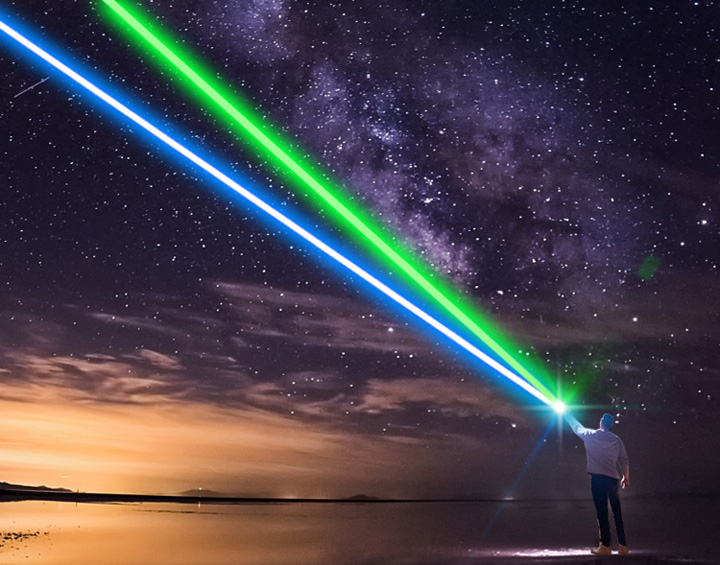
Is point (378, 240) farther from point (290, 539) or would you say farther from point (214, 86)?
point (290, 539)

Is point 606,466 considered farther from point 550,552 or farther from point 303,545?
point 303,545

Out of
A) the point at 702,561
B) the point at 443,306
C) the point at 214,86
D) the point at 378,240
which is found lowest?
the point at 702,561

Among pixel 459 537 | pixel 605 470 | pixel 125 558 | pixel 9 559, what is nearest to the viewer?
pixel 9 559

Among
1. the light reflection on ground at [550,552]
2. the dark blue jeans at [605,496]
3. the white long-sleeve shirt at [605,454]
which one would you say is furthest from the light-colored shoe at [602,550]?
the white long-sleeve shirt at [605,454]

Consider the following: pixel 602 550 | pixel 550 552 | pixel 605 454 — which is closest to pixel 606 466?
pixel 605 454

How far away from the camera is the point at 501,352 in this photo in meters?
→ 10.7

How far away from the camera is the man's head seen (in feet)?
25.8

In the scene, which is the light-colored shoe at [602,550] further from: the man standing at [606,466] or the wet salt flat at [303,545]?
the man standing at [606,466]

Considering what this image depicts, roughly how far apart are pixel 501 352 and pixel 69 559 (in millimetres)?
6479

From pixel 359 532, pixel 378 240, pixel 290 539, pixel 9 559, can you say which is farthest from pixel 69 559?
pixel 378 240

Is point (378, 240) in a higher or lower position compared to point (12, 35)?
lower

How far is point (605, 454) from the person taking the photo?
7793 millimetres

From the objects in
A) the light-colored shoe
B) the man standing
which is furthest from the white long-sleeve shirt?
the light-colored shoe

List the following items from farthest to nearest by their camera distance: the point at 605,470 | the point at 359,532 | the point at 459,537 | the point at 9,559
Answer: the point at 359,532
the point at 459,537
the point at 605,470
the point at 9,559
